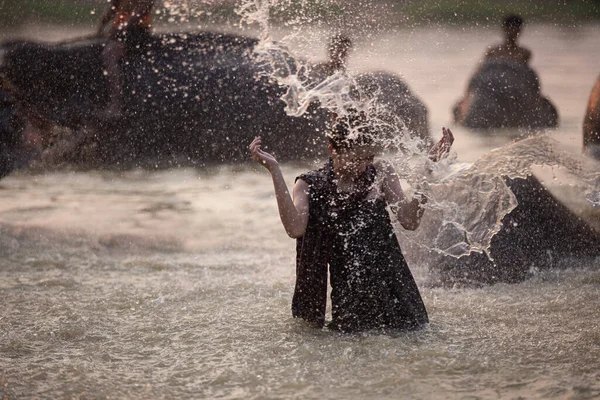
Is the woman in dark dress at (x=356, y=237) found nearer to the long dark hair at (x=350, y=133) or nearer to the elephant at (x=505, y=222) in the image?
the long dark hair at (x=350, y=133)

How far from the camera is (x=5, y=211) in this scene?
709 cm

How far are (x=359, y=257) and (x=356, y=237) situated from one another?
0.32 feet

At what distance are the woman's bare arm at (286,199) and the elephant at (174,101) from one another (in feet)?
12.5

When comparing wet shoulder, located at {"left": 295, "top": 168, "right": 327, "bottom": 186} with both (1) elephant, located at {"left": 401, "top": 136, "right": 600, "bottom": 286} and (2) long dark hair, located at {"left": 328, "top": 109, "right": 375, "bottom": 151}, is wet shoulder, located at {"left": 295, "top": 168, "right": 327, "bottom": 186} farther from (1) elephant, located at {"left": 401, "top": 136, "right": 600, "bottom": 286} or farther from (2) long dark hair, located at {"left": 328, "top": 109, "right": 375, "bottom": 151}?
(1) elephant, located at {"left": 401, "top": 136, "right": 600, "bottom": 286}

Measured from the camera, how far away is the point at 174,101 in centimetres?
837

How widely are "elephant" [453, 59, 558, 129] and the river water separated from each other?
0.23 m

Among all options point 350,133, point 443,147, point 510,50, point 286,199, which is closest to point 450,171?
point 443,147

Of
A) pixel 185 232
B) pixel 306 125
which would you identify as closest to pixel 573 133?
pixel 306 125

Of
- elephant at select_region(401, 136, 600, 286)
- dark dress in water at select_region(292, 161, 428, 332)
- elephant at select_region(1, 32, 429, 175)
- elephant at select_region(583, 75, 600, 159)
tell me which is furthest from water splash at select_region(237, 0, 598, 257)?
elephant at select_region(1, 32, 429, 175)

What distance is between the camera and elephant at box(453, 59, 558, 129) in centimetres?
855

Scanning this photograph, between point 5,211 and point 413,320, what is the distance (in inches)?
169

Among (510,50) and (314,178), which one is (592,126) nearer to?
(510,50)

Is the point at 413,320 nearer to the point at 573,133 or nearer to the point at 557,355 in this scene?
the point at 557,355

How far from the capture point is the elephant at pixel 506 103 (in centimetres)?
855
